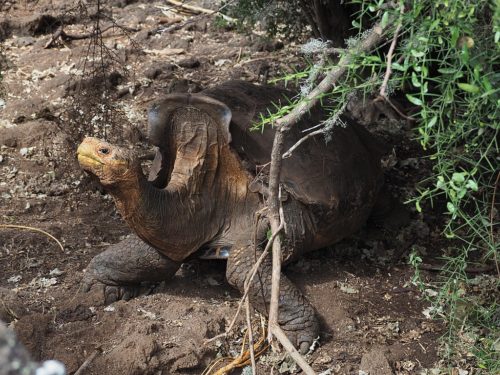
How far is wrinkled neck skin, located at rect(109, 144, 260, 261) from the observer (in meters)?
3.69

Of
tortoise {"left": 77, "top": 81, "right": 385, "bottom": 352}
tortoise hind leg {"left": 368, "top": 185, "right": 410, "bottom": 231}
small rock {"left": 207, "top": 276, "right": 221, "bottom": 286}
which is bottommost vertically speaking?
small rock {"left": 207, "top": 276, "right": 221, "bottom": 286}

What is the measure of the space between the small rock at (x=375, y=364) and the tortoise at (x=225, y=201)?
1.06ft

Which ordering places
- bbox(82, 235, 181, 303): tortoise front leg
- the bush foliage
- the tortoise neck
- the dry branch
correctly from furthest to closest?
Answer: bbox(82, 235, 181, 303): tortoise front leg
the tortoise neck
the dry branch
the bush foliage

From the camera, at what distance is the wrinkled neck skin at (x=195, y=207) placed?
3.69 metres

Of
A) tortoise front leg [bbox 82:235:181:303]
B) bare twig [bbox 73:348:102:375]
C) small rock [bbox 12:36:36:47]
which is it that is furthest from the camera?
small rock [bbox 12:36:36:47]

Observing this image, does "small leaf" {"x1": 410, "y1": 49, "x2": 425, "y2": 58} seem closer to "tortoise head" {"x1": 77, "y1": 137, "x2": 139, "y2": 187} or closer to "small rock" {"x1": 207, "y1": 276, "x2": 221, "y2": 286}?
"tortoise head" {"x1": 77, "y1": 137, "x2": 139, "y2": 187}

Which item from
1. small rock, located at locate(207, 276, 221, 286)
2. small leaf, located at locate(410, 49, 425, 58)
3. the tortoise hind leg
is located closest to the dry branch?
small leaf, located at locate(410, 49, 425, 58)

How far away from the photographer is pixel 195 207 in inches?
160

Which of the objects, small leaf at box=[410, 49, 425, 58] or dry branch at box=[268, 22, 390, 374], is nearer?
small leaf at box=[410, 49, 425, 58]

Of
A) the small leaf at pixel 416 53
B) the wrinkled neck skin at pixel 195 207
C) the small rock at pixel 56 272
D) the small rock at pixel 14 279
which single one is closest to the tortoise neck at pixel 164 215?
the wrinkled neck skin at pixel 195 207

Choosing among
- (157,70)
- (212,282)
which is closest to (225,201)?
(212,282)

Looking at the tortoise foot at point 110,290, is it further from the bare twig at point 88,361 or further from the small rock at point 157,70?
the small rock at point 157,70

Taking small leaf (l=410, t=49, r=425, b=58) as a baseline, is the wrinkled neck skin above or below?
below

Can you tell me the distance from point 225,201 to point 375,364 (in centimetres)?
120
